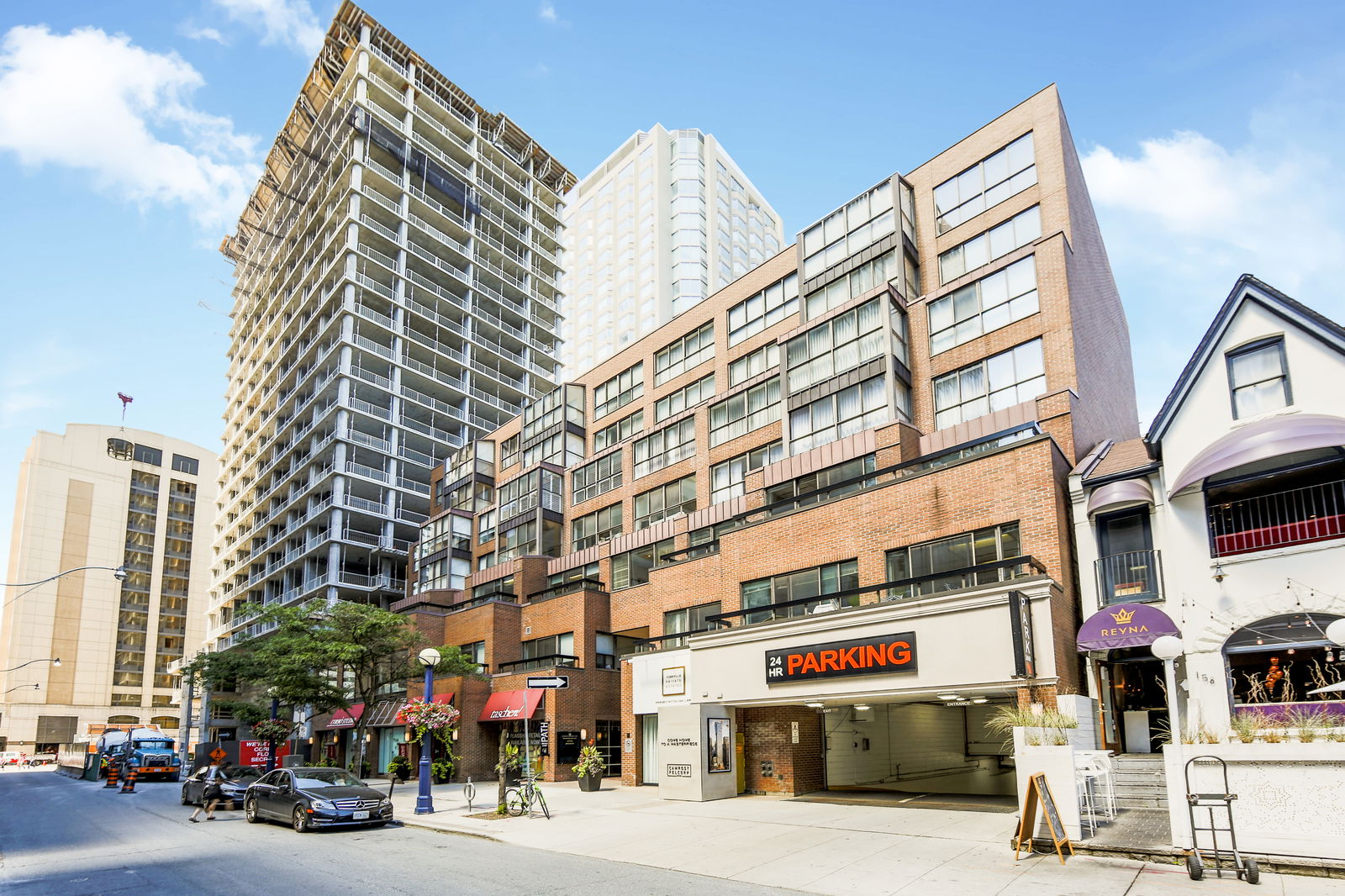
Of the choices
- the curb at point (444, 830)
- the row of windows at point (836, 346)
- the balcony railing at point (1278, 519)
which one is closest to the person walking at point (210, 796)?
the curb at point (444, 830)

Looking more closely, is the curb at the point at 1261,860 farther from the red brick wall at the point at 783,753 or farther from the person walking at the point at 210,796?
the person walking at the point at 210,796

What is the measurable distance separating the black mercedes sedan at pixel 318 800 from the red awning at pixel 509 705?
48.4 ft

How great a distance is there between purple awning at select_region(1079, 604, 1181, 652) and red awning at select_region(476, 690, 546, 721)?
2355cm

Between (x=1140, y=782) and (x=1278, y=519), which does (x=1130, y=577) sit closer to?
(x=1278, y=519)

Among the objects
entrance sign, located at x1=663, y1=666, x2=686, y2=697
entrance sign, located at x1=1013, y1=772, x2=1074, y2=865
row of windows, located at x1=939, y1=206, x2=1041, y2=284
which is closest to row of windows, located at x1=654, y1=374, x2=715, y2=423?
row of windows, located at x1=939, y1=206, x2=1041, y2=284

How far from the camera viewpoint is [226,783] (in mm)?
27016

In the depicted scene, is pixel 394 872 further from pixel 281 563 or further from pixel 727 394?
pixel 281 563

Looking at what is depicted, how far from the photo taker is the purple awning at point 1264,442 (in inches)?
732

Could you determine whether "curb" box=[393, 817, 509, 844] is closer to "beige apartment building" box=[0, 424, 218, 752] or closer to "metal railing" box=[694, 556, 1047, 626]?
"metal railing" box=[694, 556, 1047, 626]

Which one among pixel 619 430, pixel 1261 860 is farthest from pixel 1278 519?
pixel 619 430

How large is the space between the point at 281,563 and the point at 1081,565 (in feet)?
236

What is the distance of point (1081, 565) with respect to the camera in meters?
23.2

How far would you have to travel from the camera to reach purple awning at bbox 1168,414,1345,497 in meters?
18.6

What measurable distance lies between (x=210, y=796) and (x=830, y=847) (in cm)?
1968
